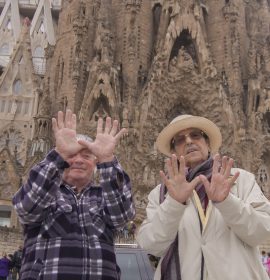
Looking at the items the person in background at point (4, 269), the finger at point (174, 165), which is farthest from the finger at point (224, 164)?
the person in background at point (4, 269)

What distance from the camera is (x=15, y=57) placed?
31.8 m

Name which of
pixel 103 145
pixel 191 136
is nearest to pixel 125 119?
pixel 191 136

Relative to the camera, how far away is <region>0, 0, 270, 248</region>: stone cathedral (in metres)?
20.8

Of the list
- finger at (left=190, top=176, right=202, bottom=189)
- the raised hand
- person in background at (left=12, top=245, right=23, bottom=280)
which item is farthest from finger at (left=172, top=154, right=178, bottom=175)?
person in background at (left=12, top=245, right=23, bottom=280)

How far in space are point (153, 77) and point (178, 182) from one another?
19136 millimetres

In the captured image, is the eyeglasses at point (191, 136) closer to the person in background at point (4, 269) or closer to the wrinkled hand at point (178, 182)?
the wrinkled hand at point (178, 182)

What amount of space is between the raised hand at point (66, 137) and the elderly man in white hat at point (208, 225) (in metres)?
0.62

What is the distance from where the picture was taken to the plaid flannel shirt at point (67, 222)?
2.67 meters

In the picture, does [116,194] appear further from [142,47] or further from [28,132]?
[28,132]

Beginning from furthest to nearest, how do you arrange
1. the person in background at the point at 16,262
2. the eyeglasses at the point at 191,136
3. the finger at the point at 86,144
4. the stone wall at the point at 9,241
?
the stone wall at the point at 9,241 → the person in background at the point at 16,262 → the eyeglasses at the point at 191,136 → the finger at the point at 86,144

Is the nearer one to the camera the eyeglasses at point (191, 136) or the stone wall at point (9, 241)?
the eyeglasses at point (191, 136)

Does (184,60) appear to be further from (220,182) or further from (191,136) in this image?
(220,182)

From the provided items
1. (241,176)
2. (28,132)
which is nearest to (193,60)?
(28,132)

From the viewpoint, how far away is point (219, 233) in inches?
110
